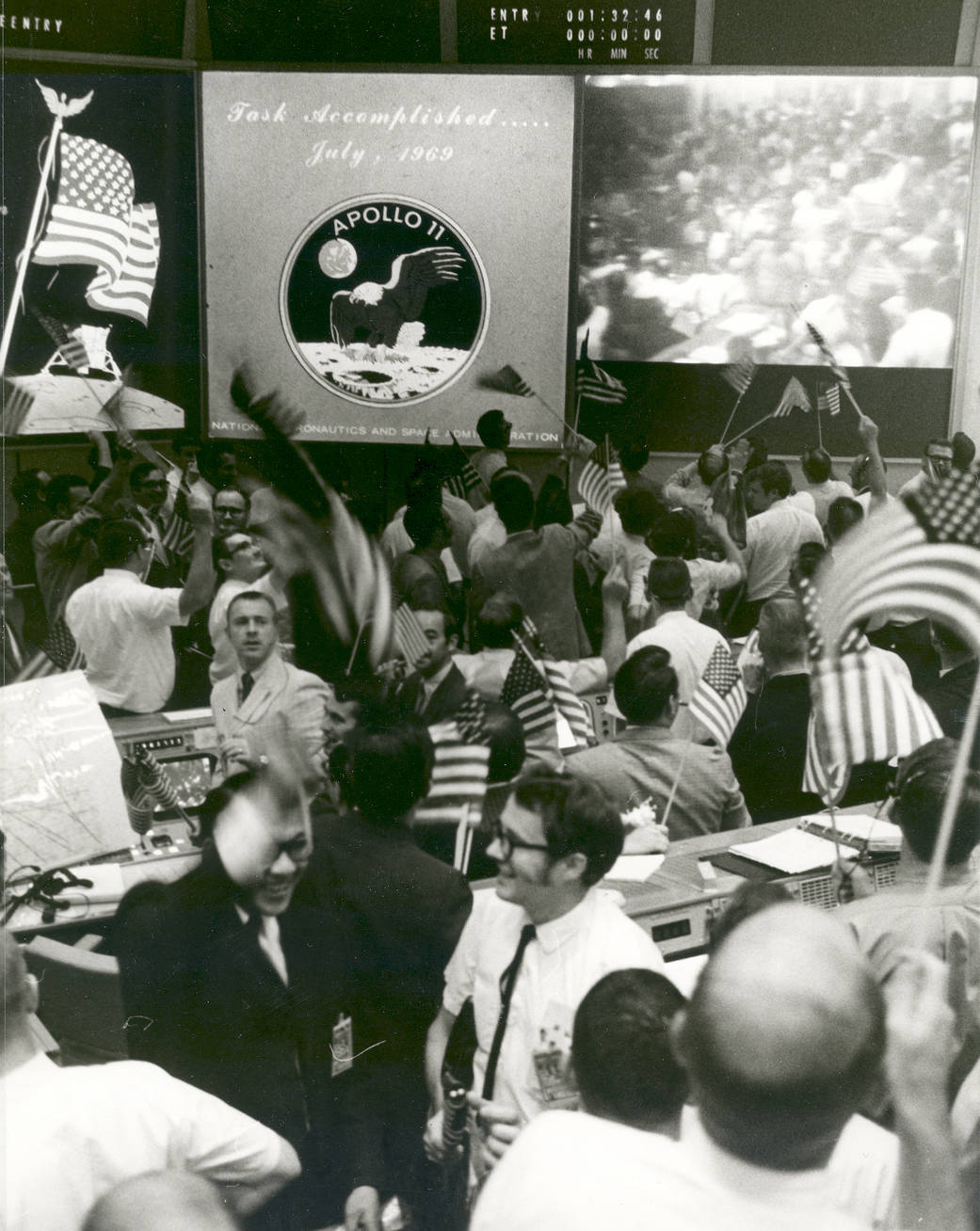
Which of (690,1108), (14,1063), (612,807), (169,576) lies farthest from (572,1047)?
(169,576)

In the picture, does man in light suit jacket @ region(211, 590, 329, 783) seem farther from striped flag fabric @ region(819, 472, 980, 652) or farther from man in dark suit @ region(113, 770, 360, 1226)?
striped flag fabric @ region(819, 472, 980, 652)

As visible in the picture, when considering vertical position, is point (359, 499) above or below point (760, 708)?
above

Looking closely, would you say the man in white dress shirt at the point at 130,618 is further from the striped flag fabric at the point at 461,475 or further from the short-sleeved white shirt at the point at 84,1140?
the short-sleeved white shirt at the point at 84,1140

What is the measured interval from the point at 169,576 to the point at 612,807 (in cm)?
238

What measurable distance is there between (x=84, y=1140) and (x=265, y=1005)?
53 cm

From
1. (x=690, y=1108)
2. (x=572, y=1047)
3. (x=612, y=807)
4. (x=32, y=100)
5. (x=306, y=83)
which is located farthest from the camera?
(x=32, y=100)

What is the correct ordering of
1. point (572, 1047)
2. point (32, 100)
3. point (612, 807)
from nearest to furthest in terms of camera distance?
point (572, 1047) < point (612, 807) < point (32, 100)

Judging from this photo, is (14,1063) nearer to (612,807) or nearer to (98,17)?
(612,807)

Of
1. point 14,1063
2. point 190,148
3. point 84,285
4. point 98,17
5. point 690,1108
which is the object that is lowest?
point 14,1063

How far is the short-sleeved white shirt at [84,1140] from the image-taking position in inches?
86.0

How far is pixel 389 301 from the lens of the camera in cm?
626

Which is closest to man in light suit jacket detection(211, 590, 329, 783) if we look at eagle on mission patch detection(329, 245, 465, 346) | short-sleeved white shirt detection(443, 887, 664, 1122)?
short-sleeved white shirt detection(443, 887, 664, 1122)

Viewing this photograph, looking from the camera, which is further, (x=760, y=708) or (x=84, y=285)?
(x=84, y=285)

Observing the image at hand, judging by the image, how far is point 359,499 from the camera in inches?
167
